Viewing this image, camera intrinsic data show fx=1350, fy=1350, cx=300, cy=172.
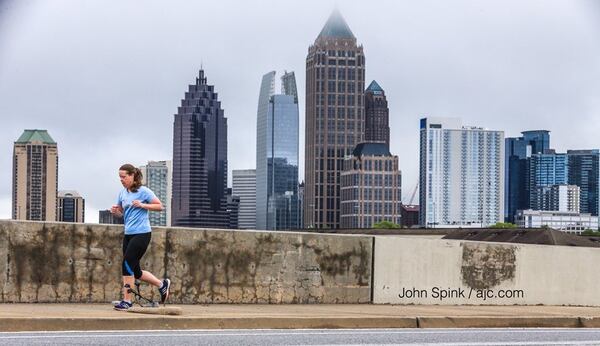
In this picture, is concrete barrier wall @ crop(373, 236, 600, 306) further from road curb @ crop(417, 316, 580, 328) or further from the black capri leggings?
the black capri leggings

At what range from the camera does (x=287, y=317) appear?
1432 cm

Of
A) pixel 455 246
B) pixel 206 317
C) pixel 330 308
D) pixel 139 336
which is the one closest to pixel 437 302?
pixel 455 246

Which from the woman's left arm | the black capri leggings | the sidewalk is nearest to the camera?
the sidewalk

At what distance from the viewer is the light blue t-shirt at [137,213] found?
14.5m

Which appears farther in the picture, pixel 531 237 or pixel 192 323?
pixel 531 237

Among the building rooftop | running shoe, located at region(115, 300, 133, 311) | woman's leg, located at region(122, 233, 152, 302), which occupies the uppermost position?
woman's leg, located at region(122, 233, 152, 302)

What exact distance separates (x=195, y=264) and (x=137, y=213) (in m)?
2.17

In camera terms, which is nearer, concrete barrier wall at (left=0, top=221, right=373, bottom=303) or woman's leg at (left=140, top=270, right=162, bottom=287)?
woman's leg at (left=140, top=270, right=162, bottom=287)

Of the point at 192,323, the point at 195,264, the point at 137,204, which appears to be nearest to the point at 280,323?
the point at 192,323

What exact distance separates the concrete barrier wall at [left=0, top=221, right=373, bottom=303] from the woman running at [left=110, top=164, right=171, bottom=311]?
137cm

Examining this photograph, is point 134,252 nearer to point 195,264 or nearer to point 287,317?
point 287,317

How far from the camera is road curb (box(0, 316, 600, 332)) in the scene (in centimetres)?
1301

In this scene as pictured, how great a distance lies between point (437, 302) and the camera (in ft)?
61.2

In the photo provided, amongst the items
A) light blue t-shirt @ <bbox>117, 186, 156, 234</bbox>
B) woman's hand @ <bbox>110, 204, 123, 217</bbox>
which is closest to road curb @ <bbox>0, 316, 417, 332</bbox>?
light blue t-shirt @ <bbox>117, 186, 156, 234</bbox>
